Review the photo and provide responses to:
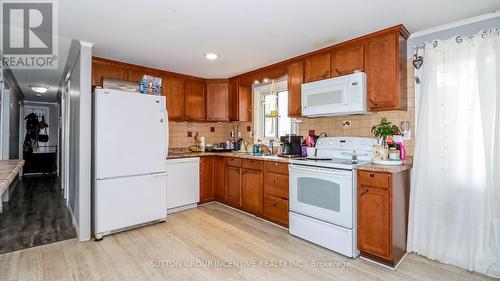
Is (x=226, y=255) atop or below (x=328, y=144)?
below

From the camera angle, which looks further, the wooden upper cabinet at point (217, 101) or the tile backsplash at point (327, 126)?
the wooden upper cabinet at point (217, 101)

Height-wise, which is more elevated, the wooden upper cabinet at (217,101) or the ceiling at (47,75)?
the ceiling at (47,75)

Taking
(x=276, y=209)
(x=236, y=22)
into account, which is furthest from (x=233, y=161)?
(x=236, y=22)

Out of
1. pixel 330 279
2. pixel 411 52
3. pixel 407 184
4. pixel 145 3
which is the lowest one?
pixel 330 279

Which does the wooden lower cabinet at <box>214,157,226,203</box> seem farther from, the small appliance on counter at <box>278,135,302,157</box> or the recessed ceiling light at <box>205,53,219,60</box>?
the recessed ceiling light at <box>205,53,219,60</box>

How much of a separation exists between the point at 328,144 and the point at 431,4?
5.46ft

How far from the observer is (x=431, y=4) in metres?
2.01

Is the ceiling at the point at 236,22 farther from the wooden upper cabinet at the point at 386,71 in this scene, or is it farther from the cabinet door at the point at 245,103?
the cabinet door at the point at 245,103

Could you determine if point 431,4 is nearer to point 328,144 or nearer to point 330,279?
point 328,144

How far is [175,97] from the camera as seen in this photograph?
4086 mm

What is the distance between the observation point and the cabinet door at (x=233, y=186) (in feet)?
12.2

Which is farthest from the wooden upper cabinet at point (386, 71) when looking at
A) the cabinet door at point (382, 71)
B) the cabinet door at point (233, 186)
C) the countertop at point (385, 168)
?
the cabinet door at point (233, 186)

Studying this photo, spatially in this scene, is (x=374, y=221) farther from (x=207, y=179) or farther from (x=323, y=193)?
(x=207, y=179)

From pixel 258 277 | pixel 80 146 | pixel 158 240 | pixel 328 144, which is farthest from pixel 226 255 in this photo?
pixel 80 146
